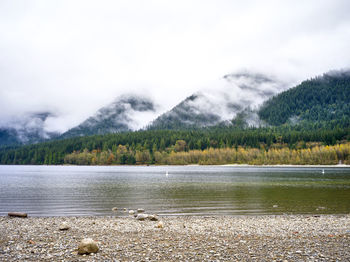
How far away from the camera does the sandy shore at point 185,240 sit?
46.1ft

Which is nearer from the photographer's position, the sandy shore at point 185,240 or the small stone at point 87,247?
the sandy shore at point 185,240

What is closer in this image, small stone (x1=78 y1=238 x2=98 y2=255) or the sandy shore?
the sandy shore

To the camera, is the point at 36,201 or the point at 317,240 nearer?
the point at 317,240

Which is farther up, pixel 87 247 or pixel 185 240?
pixel 87 247

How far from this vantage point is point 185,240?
1784cm

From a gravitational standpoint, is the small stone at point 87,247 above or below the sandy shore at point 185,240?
above

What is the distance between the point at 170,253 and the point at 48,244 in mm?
6926

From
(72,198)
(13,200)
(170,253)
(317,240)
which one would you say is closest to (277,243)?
(317,240)

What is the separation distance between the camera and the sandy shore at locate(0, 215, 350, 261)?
14.0 m

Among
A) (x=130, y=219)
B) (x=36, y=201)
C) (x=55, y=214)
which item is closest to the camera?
(x=130, y=219)

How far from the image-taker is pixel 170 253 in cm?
1462

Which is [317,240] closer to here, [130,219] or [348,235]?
[348,235]

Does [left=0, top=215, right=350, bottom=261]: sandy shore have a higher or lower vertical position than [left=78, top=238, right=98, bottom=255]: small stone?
lower

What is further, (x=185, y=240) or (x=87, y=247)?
(x=185, y=240)
